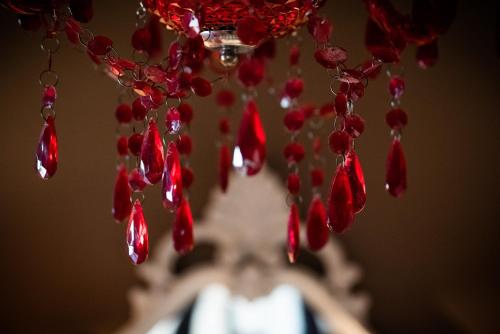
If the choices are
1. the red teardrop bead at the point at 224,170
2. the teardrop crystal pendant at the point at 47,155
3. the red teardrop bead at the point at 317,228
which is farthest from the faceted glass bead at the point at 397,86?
the teardrop crystal pendant at the point at 47,155

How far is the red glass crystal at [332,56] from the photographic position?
1.99ft

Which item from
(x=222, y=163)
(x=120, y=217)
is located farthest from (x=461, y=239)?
(x=120, y=217)

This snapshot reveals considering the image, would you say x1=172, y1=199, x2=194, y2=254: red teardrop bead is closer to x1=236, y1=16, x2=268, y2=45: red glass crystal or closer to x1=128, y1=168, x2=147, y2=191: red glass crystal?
x1=128, y1=168, x2=147, y2=191: red glass crystal

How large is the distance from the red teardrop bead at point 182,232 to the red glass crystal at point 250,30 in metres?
0.27

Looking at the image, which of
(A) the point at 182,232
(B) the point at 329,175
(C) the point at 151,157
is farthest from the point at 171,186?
(B) the point at 329,175

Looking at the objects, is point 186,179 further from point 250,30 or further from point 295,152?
point 250,30

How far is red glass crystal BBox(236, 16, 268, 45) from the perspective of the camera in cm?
56

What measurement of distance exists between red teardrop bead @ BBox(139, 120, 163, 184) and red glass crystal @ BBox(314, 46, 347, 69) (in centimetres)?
19

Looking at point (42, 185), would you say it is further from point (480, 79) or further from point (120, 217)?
point (480, 79)

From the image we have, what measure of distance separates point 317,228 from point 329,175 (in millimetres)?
811

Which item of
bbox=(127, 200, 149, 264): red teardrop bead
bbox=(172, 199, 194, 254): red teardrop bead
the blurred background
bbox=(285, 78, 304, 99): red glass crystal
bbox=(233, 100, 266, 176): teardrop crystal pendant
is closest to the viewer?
bbox=(233, 100, 266, 176): teardrop crystal pendant

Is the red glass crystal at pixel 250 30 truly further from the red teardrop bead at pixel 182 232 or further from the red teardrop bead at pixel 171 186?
the red teardrop bead at pixel 182 232

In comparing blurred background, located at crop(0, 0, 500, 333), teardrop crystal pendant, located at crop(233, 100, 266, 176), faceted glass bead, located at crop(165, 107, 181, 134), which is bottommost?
blurred background, located at crop(0, 0, 500, 333)

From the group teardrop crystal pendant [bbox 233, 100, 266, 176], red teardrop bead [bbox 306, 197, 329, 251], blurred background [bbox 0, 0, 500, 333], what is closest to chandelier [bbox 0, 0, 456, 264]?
teardrop crystal pendant [bbox 233, 100, 266, 176]
